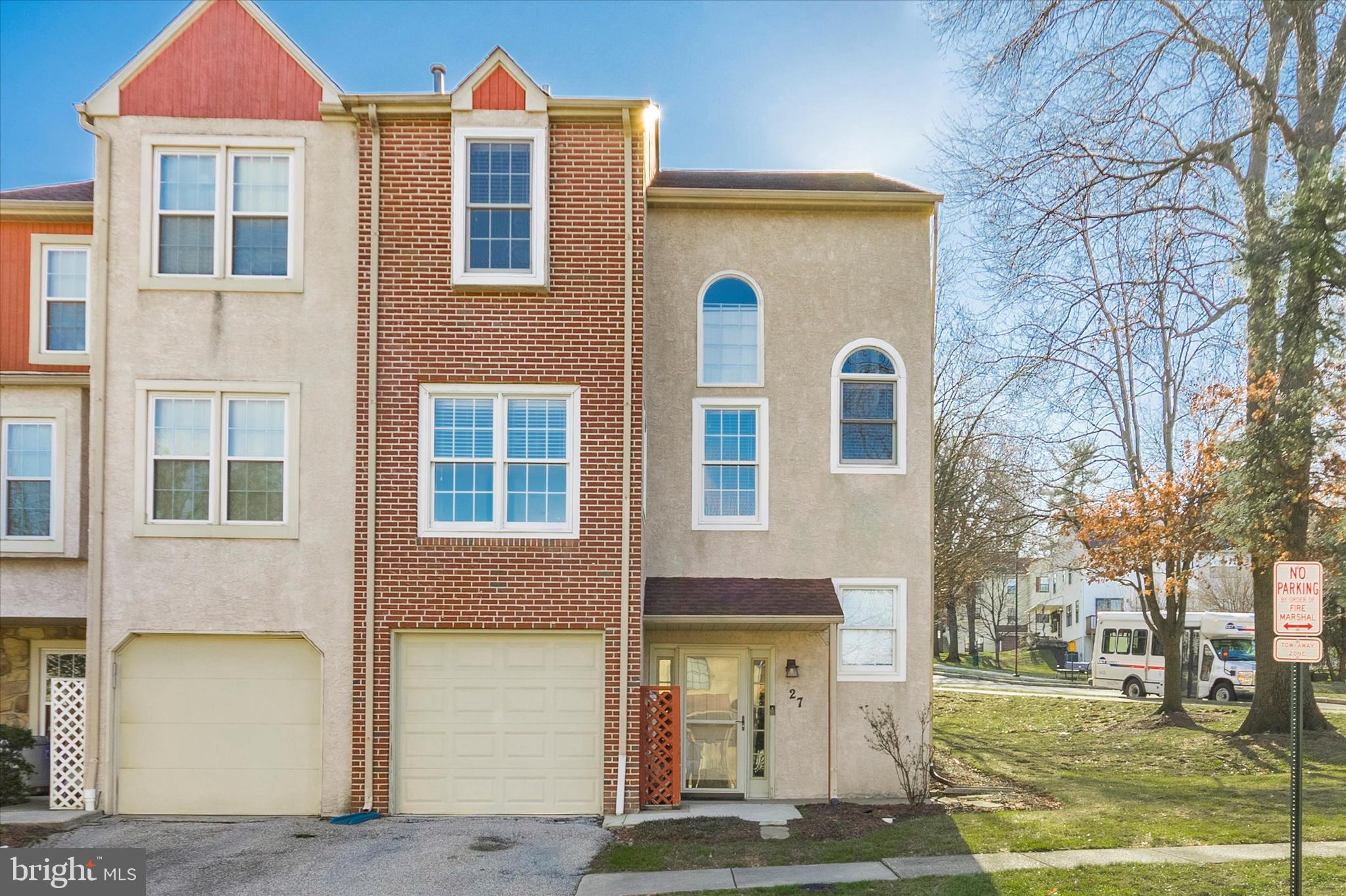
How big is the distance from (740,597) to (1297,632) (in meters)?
7.38

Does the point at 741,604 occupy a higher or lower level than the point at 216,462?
lower

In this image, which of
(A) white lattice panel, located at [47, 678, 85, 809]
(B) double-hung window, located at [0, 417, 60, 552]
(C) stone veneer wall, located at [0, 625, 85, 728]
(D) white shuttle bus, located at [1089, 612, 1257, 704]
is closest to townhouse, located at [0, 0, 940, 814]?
(A) white lattice panel, located at [47, 678, 85, 809]

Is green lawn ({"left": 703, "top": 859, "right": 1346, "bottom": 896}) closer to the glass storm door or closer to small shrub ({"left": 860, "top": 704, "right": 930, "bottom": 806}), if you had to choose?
small shrub ({"left": 860, "top": 704, "right": 930, "bottom": 806})

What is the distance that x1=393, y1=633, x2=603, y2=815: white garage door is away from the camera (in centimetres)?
1370

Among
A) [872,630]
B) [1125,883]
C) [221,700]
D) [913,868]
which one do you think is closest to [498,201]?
[221,700]

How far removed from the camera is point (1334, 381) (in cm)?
1703

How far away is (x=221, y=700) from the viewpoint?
45.5 ft

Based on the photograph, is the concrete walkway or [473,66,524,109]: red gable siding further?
[473,66,524,109]: red gable siding

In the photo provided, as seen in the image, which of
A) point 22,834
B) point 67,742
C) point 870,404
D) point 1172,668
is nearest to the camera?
point 22,834

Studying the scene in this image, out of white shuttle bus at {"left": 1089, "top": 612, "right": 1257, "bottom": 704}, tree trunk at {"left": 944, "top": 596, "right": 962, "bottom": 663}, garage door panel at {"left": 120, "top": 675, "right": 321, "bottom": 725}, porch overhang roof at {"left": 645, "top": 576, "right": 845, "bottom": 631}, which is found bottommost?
tree trunk at {"left": 944, "top": 596, "right": 962, "bottom": 663}

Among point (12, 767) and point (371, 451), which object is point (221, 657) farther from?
point (371, 451)

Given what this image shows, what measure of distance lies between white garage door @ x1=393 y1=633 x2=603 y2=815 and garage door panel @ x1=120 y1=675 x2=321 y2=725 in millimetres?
1297

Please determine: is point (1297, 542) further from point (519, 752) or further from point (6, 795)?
point (6, 795)

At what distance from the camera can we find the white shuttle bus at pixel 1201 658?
3027 cm
